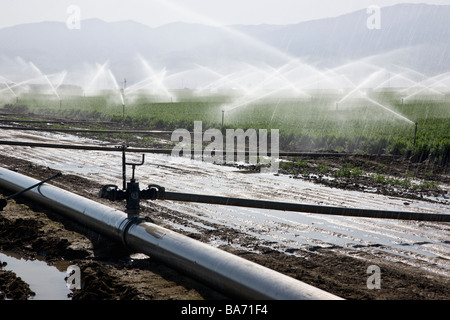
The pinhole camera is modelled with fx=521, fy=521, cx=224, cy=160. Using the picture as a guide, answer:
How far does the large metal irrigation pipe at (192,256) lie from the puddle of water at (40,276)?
102 cm

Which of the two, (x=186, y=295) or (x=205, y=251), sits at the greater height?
(x=205, y=251)

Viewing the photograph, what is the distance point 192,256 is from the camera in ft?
19.7

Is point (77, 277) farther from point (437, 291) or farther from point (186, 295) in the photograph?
point (437, 291)

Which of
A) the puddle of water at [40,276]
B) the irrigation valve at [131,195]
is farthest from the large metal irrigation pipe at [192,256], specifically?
the puddle of water at [40,276]

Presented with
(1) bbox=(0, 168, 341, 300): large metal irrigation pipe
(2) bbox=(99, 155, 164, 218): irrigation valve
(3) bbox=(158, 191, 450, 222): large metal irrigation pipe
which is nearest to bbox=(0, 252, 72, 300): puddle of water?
(1) bbox=(0, 168, 341, 300): large metal irrigation pipe

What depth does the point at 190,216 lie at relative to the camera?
9.45m

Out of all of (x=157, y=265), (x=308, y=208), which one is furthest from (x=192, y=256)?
(x=308, y=208)

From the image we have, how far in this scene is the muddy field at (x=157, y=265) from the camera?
5848 mm

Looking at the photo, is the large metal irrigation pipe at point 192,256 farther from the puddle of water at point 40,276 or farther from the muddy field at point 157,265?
the puddle of water at point 40,276

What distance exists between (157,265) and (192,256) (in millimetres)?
978

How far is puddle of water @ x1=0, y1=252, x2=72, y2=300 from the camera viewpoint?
5992mm
